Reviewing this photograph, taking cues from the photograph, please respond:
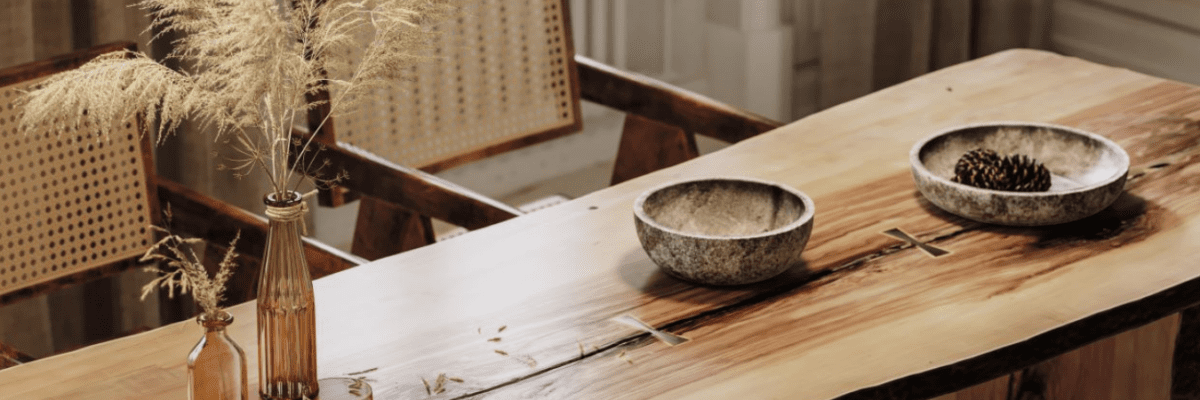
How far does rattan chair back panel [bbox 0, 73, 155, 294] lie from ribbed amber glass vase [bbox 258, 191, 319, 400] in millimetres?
791

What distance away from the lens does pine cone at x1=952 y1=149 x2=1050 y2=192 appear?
1867 millimetres

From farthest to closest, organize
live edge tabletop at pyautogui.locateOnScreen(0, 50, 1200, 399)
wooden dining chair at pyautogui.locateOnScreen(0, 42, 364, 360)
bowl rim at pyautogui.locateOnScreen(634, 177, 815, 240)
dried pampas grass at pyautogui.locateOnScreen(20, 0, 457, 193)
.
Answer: wooden dining chair at pyautogui.locateOnScreen(0, 42, 364, 360) → bowl rim at pyautogui.locateOnScreen(634, 177, 815, 240) → live edge tabletop at pyautogui.locateOnScreen(0, 50, 1200, 399) → dried pampas grass at pyautogui.locateOnScreen(20, 0, 457, 193)

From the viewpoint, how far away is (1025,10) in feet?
12.3

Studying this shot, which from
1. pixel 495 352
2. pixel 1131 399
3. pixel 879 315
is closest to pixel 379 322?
pixel 495 352

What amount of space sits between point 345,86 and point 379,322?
338mm

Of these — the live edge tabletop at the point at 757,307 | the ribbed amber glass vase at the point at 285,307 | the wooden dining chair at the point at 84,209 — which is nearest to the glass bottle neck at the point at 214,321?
the ribbed amber glass vase at the point at 285,307

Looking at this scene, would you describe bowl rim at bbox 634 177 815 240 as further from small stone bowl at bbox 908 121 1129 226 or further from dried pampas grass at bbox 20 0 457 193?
dried pampas grass at bbox 20 0 457 193

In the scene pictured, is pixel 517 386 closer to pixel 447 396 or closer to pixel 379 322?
pixel 447 396

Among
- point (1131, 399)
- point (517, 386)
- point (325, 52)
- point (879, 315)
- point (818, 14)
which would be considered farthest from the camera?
point (818, 14)

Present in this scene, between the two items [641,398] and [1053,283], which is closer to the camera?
[641,398]

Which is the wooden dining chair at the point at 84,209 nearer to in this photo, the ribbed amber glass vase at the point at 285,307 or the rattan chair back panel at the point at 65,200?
the rattan chair back panel at the point at 65,200

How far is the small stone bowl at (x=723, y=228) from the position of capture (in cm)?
167

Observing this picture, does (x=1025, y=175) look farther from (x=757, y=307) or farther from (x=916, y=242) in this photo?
(x=757, y=307)

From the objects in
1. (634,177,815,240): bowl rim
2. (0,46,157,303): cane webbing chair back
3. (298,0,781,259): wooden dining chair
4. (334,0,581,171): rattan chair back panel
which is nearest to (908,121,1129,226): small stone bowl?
(634,177,815,240): bowl rim
